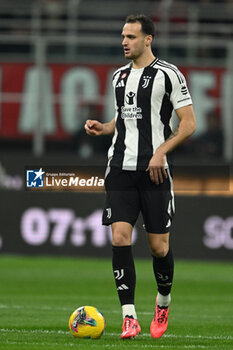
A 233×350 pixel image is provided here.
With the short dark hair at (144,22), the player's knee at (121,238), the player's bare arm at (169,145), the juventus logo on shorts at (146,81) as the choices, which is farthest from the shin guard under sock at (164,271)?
the short dark hair at (144,22)

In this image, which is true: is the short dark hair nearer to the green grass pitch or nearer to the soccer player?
the soccer player

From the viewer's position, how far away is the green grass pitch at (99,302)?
6312mm

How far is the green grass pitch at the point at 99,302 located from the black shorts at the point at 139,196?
82cm

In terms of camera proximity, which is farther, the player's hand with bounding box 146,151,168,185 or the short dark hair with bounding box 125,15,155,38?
the short dark hair with bounding box 125,15,155,38

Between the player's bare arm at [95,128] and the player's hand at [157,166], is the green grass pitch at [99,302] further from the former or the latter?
the player's bare arm at [95,128]

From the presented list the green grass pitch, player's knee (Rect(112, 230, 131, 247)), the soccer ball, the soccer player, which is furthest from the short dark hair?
the green grass pitch

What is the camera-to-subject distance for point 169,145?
6395 millimetres

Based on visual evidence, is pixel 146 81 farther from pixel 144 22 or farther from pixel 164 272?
pixel 164 272

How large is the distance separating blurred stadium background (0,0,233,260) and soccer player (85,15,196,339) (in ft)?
25.6

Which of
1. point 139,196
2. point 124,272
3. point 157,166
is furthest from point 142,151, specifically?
point 124,272

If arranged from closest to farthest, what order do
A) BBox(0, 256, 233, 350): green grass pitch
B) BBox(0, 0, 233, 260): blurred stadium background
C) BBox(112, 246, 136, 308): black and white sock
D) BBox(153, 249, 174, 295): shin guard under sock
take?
BBox(0, 256, 233, 350): green grass pitch
BBox(112, 246, 136, 308): black and white sock
BBox(153, 249, 174, 295): shin guard under sock
BBox(0, 0, 233, 260): blurred stadium background

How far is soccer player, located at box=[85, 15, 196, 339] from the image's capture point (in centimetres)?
643

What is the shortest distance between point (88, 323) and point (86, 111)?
31.4ft

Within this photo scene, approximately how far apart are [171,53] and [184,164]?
1931 mm
